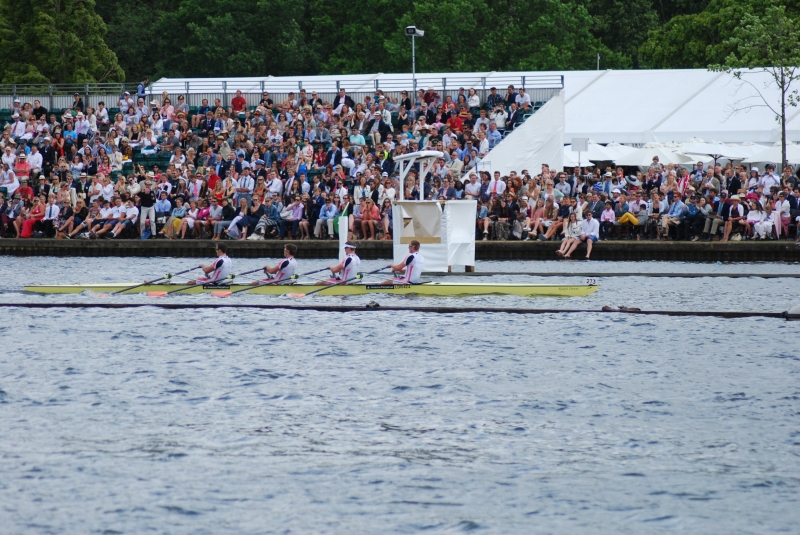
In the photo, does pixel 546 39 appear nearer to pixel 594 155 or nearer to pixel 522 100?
pixel 594 155

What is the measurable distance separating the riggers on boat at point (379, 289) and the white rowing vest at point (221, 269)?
0.53ft

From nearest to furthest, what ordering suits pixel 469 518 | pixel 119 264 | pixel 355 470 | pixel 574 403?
pixel 469 518 → pixel 355 470 → pixel 574 403 → pixel 119 264

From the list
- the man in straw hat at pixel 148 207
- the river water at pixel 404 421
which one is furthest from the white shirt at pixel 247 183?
the river water at pixel 404 421

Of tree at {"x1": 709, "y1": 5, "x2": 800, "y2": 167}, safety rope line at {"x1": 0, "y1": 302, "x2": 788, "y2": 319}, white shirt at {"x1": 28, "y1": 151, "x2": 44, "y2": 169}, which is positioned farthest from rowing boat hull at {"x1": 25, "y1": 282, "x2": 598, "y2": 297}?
tree at {"x1": 709, "y1": 5, "x2": 800, "y2": 167}

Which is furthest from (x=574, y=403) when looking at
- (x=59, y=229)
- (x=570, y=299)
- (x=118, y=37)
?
(x=118, y=37)

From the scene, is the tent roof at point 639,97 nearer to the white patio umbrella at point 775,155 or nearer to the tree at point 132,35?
the white patio umbrella at point 775,155

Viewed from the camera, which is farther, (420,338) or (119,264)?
(119,264)

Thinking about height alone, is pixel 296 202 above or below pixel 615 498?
above

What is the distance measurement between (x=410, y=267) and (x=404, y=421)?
859 cm

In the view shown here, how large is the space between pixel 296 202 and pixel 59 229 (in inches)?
276

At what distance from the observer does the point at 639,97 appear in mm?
36781

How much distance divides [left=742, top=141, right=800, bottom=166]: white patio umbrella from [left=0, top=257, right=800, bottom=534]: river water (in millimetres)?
10437

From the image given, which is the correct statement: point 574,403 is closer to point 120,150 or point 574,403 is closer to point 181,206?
point 181,206

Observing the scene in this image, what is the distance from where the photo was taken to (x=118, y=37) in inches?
2689
